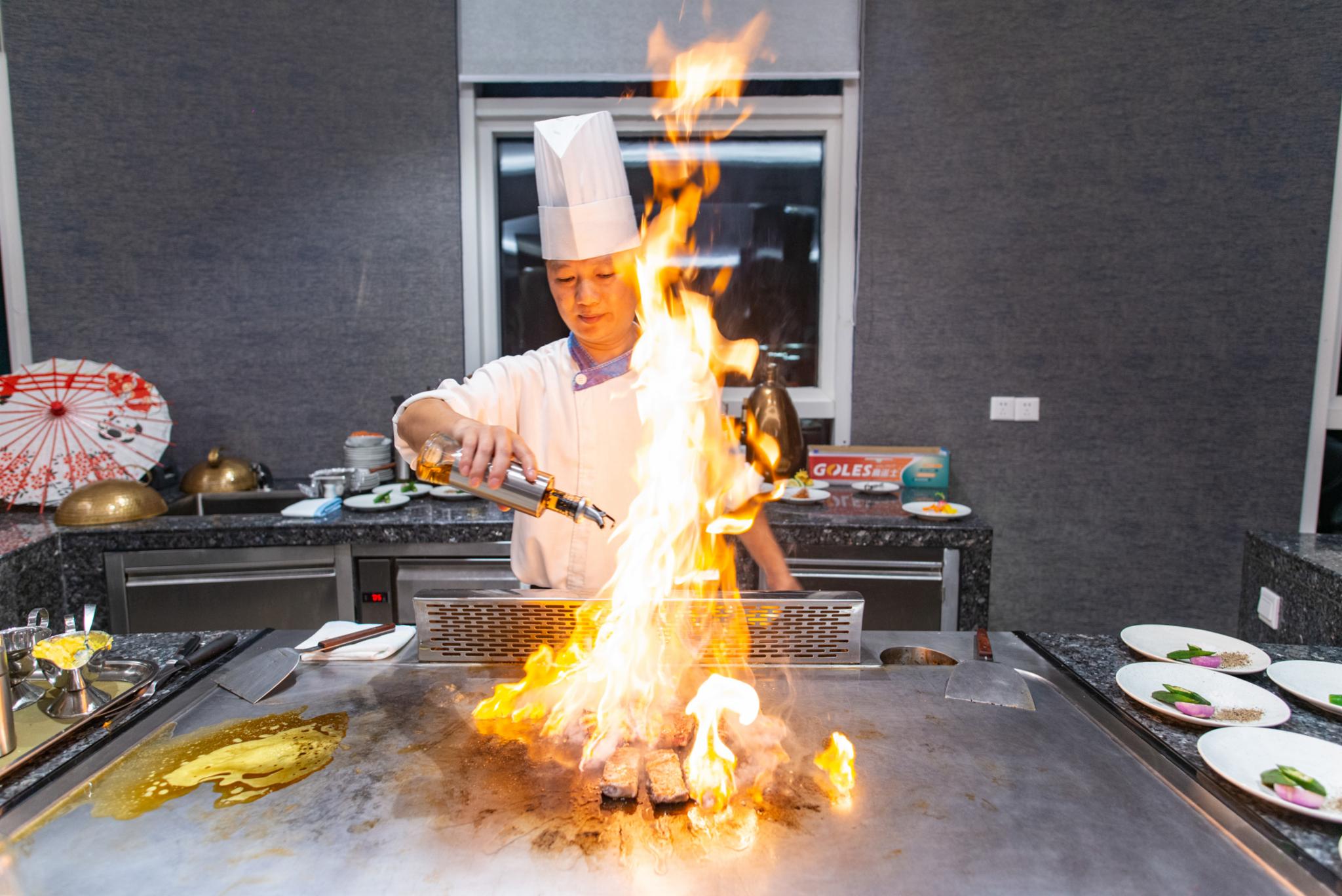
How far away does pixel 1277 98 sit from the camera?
384cm

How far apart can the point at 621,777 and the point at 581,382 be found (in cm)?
127

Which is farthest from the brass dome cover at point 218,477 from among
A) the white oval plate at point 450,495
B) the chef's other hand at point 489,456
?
the chef's other hand at point 489,456

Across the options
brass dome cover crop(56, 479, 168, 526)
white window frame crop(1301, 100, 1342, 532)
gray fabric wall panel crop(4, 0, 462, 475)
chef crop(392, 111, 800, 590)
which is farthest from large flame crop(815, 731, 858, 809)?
white window frame crop(1301, 100, 1342, 532)

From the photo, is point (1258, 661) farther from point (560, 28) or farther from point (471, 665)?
point (560, 28)

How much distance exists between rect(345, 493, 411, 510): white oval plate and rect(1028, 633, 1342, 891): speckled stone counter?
2625 millimetres

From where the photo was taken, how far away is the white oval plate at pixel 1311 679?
1452mm

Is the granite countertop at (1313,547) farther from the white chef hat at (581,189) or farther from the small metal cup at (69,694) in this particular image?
the small metal cup at (69,694)

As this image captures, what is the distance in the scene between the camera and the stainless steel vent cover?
1.72 m

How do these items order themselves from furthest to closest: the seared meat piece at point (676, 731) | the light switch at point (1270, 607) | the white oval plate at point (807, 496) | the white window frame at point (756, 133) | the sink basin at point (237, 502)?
the white window frame at point (756, 133) → the sink basin at point (237, 502) → the white oval plate at point (807, 496) → the light switch at point (1270, 607) → the seared meat piece at point (676, 731)

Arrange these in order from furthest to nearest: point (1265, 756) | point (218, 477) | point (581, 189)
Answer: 1. point (218, 477)
2. point (581, 189)
3. point (1265, 756)

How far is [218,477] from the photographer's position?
3732 mm

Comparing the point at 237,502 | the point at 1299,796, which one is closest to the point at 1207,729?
the point at 1299,796

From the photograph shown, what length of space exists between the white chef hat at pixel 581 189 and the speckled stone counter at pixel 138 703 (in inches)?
50.8

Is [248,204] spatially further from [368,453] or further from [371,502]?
[371,502]
